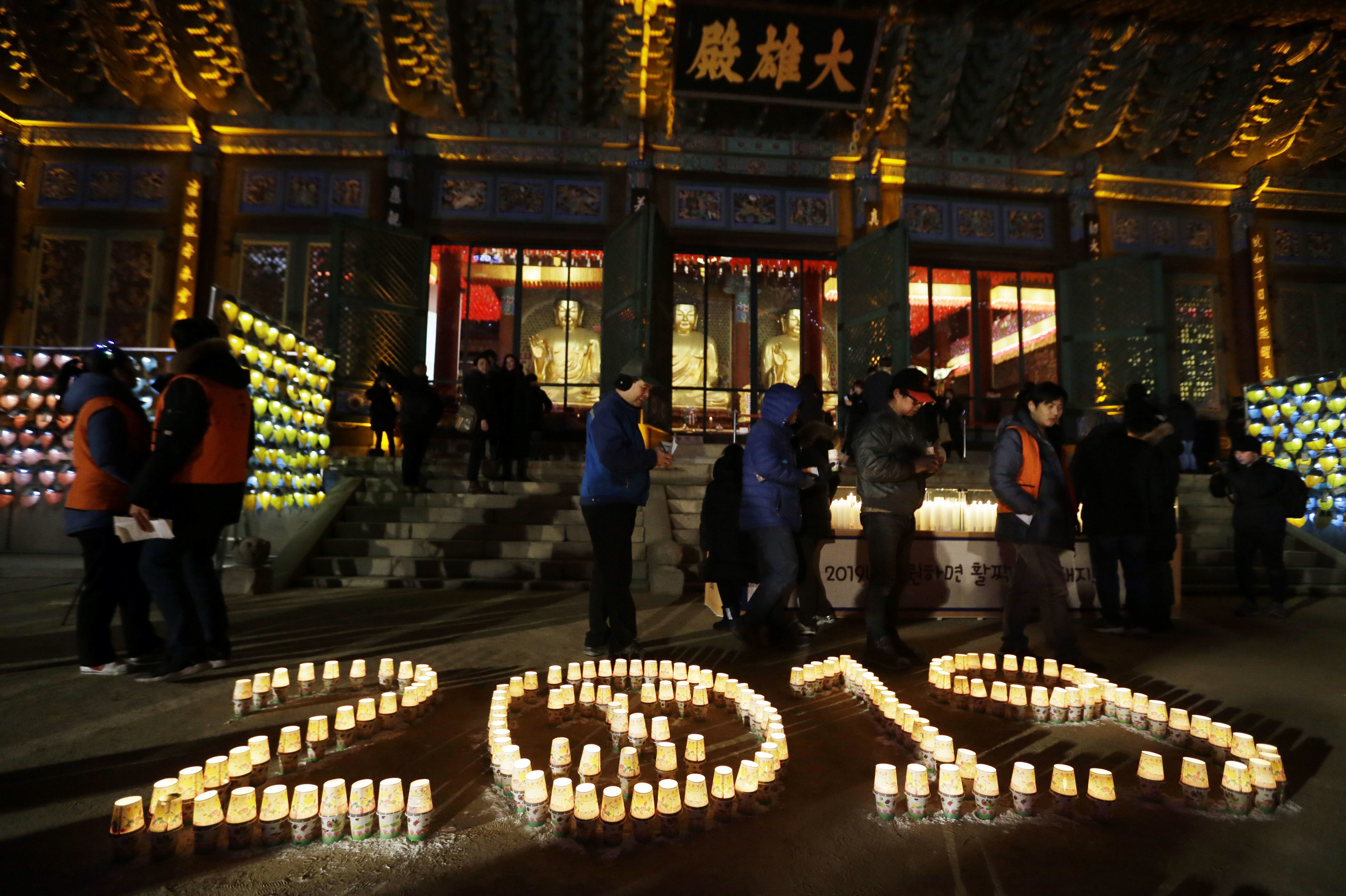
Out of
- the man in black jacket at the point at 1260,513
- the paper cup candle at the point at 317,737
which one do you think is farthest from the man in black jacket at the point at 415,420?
the man in black jacket at the point at 1260,513

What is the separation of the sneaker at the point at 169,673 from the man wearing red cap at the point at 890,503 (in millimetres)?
3592

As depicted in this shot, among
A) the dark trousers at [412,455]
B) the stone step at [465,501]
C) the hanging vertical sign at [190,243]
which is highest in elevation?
the hanging vertical sign at [190,243]

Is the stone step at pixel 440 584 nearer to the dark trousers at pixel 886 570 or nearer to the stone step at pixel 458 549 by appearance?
the stone step at pixel 458 549

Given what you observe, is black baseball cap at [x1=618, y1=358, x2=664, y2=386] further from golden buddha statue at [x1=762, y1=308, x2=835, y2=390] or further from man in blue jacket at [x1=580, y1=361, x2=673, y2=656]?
golden buddha statue at [x1=762, y1=308, x2=835, y2=390]

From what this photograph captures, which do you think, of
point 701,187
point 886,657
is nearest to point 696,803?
point 886,657

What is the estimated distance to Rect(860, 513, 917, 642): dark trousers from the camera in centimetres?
411

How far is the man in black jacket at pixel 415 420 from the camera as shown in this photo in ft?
25.4

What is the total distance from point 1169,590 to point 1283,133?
11806mm

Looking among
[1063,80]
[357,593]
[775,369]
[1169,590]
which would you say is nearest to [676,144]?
[775,369]

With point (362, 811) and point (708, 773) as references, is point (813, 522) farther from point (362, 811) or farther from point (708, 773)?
point (362, 811)

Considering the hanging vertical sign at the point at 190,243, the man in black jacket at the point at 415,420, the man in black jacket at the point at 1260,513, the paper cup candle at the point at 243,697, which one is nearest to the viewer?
the paper cup candle at the point at 243,697

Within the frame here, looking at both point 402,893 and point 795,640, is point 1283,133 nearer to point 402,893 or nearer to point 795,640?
point 795,640

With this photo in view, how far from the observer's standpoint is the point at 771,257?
1262 cm

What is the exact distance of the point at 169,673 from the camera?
3.48 m
